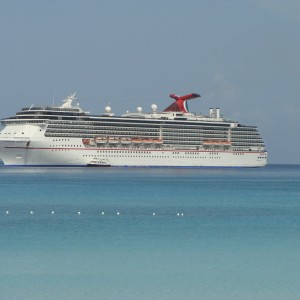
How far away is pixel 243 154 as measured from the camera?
455ft

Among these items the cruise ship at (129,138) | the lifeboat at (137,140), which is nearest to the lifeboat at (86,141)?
the cruise ship at (129,138)

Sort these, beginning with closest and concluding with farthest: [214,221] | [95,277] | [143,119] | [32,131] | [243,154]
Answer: [95,277], [214,221], [32,131], [143,119], [243,154]

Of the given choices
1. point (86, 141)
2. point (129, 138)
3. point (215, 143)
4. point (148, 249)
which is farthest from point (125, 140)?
point (148, 249)

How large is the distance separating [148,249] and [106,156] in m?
89.1

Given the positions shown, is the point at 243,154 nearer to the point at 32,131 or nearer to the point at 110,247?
the point at 32,131

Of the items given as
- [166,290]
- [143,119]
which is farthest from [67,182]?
[166,290]

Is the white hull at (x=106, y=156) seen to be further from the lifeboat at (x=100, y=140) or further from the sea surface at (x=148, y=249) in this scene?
the sea surface at (x=148, y=249)

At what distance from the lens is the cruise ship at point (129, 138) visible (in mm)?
117688

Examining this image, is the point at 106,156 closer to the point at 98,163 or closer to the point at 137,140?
the point at 98,163

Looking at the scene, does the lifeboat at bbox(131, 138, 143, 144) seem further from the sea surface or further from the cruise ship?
the sea surface

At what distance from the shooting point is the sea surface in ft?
90.6

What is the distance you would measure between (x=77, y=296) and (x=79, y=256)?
258 inches

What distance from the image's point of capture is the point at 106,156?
123938mm

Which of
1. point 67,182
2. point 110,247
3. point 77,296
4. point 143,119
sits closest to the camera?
point 77,296
